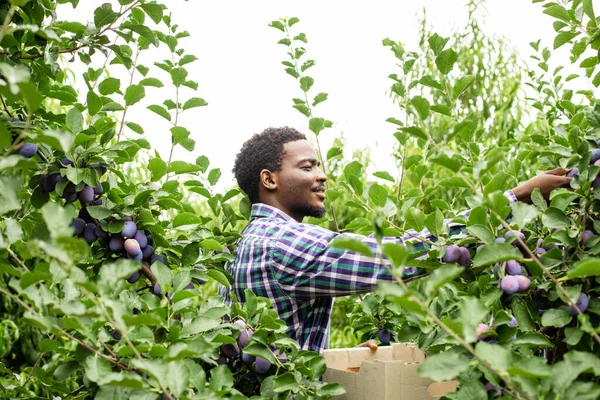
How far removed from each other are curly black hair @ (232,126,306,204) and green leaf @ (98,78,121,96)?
874 millimetres

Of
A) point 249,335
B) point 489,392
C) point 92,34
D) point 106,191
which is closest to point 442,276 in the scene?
point 489,392

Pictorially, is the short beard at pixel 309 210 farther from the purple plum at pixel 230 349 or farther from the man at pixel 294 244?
the purple plum at pixel 230 349

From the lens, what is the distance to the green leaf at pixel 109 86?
5.26ft

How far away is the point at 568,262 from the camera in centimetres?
126

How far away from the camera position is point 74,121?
1445mm

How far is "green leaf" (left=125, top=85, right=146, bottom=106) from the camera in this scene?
1.60 metres

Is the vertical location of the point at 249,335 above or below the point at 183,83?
below

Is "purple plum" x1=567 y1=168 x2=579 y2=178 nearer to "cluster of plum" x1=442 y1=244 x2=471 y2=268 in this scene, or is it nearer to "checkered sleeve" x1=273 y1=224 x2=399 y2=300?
"cluster of plum" x1=442 y1=244 x2=471 y2=268

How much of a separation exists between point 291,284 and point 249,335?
1.25 ft

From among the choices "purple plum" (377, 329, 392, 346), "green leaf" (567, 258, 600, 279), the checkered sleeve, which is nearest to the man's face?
the checkered sleeve

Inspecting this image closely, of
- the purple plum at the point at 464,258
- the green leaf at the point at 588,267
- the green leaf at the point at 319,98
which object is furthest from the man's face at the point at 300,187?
the green leaf at the point at 588,267

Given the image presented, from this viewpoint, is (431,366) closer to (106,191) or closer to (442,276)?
(442,276)

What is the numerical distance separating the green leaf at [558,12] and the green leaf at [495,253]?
24.1 inches

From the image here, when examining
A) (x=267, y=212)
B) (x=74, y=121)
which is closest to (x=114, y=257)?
(x=74, y=121)
